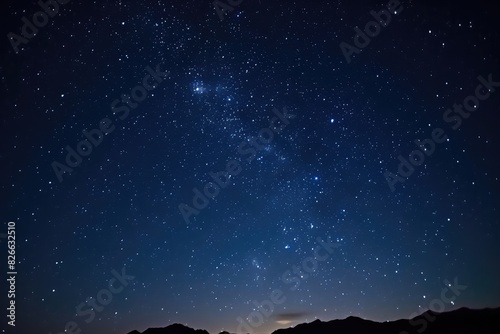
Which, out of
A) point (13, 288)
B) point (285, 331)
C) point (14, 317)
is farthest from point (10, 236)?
point (285, 331)

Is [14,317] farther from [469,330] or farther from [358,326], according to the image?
[358,326]

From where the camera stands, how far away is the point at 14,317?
1220cm

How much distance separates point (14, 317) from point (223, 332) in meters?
35.7

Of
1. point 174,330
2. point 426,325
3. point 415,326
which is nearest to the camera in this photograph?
point 426,325

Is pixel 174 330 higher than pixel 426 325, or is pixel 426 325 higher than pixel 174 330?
pixel 174 330

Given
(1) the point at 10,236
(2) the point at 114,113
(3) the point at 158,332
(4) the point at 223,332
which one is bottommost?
(4) the point at 223,332

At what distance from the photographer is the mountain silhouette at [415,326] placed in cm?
3122

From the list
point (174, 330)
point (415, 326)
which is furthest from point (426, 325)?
point (174, 330)

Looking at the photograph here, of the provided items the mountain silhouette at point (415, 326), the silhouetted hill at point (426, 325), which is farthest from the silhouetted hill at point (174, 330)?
the silhouetted hill at point (426, 325)

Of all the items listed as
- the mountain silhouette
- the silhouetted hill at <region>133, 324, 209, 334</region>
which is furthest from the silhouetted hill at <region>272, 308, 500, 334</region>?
the silhouetted hill at <region>133, 324, 209, 334</region>

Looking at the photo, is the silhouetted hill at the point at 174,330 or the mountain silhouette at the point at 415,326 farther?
the silhouetted hill at the point at 174,330

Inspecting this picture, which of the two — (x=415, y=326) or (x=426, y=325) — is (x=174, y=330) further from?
(x=426, y=325)

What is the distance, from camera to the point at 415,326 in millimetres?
36594

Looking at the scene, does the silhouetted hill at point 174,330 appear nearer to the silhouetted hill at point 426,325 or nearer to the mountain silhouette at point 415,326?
the mountain silhouette at point 415,326
